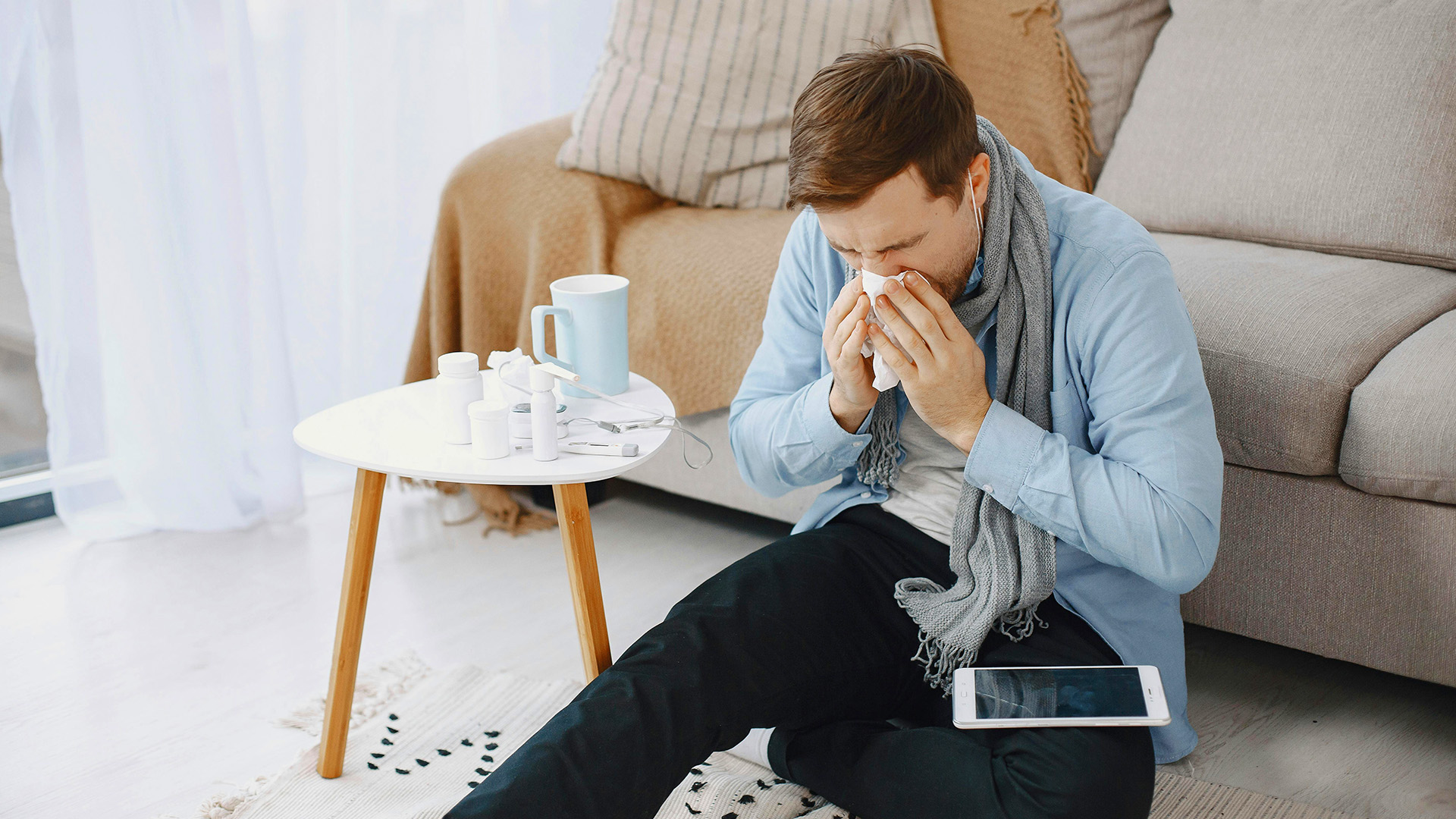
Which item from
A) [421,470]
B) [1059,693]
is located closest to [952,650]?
[1059,693]

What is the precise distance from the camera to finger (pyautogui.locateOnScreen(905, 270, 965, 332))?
1.04 m

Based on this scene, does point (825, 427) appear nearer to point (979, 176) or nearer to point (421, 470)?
point (979, 176)

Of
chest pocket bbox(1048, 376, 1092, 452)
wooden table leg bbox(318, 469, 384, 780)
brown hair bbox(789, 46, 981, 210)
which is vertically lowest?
wooden table leg bbox(318, 469, 384, 780)

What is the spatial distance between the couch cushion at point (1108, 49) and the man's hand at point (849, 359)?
3.31 ft

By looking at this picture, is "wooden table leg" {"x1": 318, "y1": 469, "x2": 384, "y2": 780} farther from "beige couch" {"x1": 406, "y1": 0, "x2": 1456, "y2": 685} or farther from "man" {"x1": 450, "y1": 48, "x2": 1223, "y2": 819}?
"beige couch" {"x1": 406, "y1": 0, "x2": 1456, "y2": 685}

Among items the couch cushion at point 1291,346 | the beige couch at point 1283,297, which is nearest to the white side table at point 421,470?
the beige couch at point 1283,297

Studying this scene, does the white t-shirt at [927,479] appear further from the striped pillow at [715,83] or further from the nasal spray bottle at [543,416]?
the striped pillow at [715,83]

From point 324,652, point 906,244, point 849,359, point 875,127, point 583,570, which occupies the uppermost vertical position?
point 875,127

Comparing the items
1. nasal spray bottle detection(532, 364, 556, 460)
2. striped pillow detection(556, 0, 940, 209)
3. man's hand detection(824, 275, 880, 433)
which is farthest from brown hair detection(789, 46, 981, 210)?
striped pillow detection(556, 0, 940, 209)

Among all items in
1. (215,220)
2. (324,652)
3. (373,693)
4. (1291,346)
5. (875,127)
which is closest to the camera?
(875,127)

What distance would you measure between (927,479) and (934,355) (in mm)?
222

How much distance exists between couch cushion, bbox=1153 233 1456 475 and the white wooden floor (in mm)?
335

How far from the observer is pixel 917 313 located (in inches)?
40.6

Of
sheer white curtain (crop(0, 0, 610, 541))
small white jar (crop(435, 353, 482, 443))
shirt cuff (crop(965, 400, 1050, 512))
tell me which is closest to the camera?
shirt cuff (crop(965, 400, 1050, 512))
